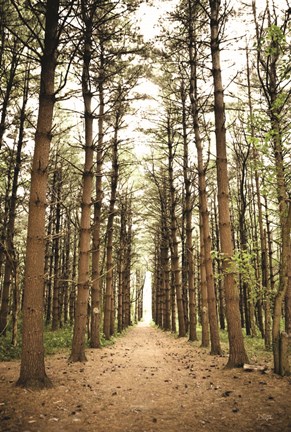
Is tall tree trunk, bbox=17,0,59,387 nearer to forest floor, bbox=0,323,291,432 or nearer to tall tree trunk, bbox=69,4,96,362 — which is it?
forest floor, bbox=0,323,291,432

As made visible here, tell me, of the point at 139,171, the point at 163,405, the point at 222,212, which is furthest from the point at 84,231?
the point at 139,171

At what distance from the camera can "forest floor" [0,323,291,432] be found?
3632 millimetres

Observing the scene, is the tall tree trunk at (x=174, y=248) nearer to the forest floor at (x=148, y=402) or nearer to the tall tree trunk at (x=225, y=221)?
the tall tree trunk at (x=225, y=221)

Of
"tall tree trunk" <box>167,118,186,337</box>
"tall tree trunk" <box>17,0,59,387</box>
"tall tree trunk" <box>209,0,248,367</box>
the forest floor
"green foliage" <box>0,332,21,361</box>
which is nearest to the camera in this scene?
the forest floor

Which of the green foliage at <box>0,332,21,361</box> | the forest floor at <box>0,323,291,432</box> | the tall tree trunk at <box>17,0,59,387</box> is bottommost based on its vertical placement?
the green foliage at <box>0,332,21,361</box>

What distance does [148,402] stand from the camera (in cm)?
470

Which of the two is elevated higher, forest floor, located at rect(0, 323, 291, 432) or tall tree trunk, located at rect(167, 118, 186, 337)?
tall tree trunk, located at rect(167, 118, 186, 337)

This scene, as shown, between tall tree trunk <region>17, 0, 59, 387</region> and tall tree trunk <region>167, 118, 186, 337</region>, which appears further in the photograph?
tall tree trunk <region>167, 118, 186, 337</region>

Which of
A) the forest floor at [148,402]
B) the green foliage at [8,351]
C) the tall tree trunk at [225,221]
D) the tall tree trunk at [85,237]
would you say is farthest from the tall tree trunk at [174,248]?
the forest floor at [148,402]

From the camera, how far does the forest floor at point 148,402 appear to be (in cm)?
363

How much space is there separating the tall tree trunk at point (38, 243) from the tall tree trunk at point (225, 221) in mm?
3837

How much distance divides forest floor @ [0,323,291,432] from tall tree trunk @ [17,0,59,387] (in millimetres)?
396

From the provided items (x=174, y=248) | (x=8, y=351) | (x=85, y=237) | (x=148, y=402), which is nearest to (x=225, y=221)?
(x=85, y=237)

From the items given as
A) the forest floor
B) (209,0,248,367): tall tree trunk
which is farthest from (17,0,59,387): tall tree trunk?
(209,0,248,367): tall tree trunk
